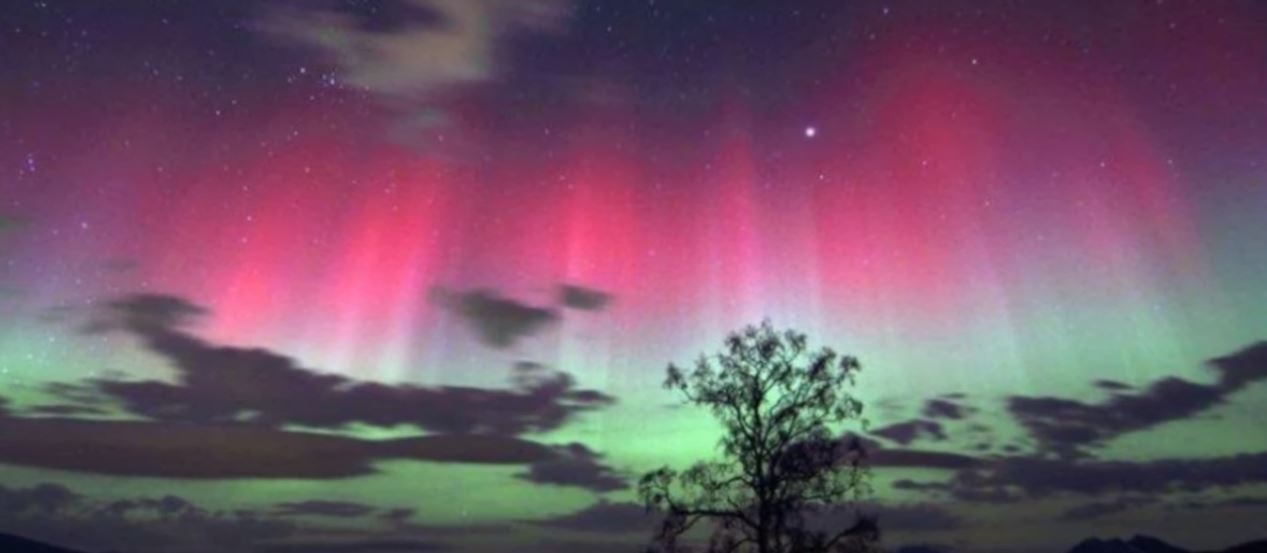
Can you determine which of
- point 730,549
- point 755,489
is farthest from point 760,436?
point 730,549

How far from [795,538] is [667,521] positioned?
402 centimetres

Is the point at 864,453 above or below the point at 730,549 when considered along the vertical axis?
above

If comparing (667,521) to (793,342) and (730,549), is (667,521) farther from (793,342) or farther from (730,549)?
(793,342)

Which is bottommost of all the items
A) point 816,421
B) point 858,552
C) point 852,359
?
point 858,552

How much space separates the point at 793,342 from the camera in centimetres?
3244

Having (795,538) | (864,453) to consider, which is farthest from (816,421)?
(795,538)

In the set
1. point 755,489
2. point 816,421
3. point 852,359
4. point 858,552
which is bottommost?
point 858,552

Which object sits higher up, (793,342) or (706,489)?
(793,342)

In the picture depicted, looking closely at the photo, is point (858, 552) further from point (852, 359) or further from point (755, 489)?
→ point (852, 359)

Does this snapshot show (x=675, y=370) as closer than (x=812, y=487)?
No

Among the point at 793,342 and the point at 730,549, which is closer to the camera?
the point at 730,549

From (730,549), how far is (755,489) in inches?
77.2

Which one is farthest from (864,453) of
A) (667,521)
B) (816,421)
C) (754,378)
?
(667,521)

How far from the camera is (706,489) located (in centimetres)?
3095
